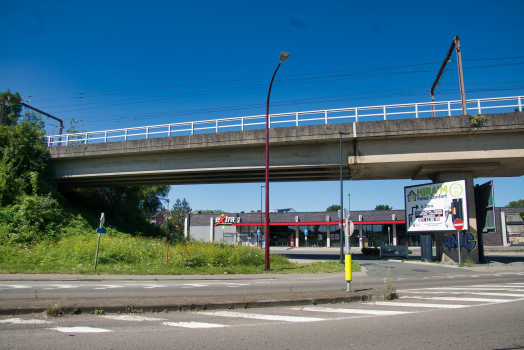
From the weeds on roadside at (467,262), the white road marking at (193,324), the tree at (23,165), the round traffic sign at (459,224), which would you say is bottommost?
the weeds on roadside at (467,262)

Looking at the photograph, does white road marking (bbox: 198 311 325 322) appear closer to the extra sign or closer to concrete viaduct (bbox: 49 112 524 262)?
concrete viaduct (bbox: 49 112 524 262)

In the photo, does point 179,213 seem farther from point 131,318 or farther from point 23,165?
point 131,318

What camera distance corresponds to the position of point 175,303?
6.96m

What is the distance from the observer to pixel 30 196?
85.4 ft

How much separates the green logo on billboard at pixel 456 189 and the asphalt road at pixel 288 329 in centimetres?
1550

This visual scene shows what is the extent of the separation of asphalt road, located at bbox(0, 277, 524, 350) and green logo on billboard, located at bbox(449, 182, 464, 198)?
15497 mm

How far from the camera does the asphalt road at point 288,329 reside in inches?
189

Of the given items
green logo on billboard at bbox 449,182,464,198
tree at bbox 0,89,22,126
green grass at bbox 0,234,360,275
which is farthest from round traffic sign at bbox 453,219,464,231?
tree at bbox 0,89,22,126

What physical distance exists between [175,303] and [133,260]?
558 inches

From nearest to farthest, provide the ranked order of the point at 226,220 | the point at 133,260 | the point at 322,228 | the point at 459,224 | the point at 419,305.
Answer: the point at 419,305 → the point at 133,260 → the point at 459,224 → the point at 322,228 → the point at 226,220

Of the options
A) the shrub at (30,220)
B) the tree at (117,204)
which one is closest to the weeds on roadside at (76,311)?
the shrub at (30,220)

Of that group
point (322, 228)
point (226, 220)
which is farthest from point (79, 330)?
point (226, 220)

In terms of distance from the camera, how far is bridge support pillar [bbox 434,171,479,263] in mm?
21469

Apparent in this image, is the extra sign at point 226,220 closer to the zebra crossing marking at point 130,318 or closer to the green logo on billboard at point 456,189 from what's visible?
the green logo on billboard at point 456,189
